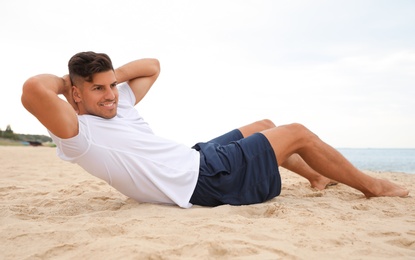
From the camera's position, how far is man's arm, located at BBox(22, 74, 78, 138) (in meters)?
2.26

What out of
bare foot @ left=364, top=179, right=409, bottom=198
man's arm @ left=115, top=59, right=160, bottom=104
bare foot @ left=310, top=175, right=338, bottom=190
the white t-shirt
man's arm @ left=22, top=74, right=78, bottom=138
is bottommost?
bare foot @ left=310, top=175, right=338, bottom=190

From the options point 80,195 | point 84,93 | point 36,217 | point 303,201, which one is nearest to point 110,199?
point 80,195

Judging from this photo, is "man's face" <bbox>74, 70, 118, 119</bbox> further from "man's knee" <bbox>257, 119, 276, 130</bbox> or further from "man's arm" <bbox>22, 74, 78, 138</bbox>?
"man's knee" <bbox>257, 119, 276, 130</bbox>

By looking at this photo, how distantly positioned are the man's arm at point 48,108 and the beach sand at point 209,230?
0.56 m

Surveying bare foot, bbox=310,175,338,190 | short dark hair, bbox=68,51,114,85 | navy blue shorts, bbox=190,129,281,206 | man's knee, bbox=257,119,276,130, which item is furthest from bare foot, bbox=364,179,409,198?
short dark hair, bbox=68,51,114,85

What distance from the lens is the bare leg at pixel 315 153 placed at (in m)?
2.96

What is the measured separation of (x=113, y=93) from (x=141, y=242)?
119 centimetres

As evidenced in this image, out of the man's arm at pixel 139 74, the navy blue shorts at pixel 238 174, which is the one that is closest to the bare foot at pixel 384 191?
the navy blue shorts at pixel 238 174

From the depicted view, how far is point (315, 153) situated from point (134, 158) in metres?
1.39

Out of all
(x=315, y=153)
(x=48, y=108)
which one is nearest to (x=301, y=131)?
(x=315, y=153)

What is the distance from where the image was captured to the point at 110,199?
11.0 feet

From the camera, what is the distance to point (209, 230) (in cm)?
205

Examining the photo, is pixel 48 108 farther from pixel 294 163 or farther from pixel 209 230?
pixel 294 163

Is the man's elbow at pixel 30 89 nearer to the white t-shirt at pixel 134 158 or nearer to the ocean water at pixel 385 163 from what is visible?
the white t-shirt at pixel 134 158
